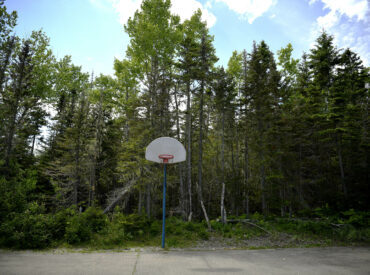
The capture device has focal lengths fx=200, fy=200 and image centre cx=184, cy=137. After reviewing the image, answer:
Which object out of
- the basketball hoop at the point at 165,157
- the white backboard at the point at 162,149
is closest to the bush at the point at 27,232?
the white backboard at the point at 162,149

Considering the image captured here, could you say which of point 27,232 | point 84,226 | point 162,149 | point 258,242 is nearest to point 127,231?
point 84,226

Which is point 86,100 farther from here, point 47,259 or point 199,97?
point 47,259

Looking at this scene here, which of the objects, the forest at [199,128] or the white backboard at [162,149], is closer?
the white backboard at [162,149]

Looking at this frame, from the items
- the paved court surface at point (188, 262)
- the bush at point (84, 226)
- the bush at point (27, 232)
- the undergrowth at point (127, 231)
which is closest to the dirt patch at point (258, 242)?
the undergrowth at point (127, 231)

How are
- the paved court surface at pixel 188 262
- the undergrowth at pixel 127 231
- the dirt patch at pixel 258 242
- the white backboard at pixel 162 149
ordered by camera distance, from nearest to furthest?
the paved court surface at pixel 188 262, the undergrowth at pixel 127 231, the dirt patch at pixel 258 242, the white backboard at pixel 162 149

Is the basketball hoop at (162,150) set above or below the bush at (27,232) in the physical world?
above

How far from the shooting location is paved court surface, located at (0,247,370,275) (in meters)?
3.62

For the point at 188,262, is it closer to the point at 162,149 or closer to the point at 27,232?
the point at 162,149

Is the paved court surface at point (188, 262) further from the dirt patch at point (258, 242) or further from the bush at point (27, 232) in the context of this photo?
the dirt patch at point (258, 242)

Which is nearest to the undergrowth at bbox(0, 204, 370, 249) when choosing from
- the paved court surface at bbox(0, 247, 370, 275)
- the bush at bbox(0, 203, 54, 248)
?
the bush at bbox(0, 203, 54, 248)

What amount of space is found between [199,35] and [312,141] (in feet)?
32.8

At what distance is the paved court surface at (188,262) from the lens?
3619mm

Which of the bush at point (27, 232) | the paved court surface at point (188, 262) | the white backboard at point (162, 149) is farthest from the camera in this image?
the white backboard at point (162, 149)

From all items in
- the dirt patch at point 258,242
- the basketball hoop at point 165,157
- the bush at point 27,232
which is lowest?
the dirt patch at point 258,242
